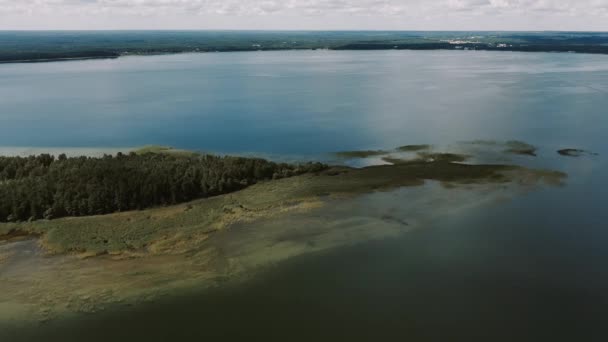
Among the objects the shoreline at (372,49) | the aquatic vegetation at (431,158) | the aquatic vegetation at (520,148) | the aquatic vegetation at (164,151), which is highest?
the shoreline at (372,49)

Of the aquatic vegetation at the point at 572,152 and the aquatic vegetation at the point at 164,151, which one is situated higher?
the aquatic vegetation at the point at 164,151

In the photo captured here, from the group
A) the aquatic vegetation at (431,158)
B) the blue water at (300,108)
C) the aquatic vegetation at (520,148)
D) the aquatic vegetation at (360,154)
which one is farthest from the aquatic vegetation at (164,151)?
the aquatic vegetation at (520,148)

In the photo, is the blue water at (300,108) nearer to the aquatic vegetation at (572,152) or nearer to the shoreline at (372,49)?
the aquatic vegetation at (572,152)

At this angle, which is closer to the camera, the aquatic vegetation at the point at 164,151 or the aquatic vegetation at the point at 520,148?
the aquatic vegetation at the point at 164,151

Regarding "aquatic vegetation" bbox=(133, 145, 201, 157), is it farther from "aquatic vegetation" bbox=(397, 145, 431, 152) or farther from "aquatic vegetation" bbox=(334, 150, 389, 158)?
"aquatic vegetation" bbox=(397, 145, 431, 152)

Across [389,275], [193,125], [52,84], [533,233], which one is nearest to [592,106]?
[533,233]

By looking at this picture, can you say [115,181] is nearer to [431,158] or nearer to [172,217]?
[172,217]

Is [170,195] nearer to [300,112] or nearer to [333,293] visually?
[333,293]

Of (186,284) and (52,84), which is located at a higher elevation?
(52,84)
